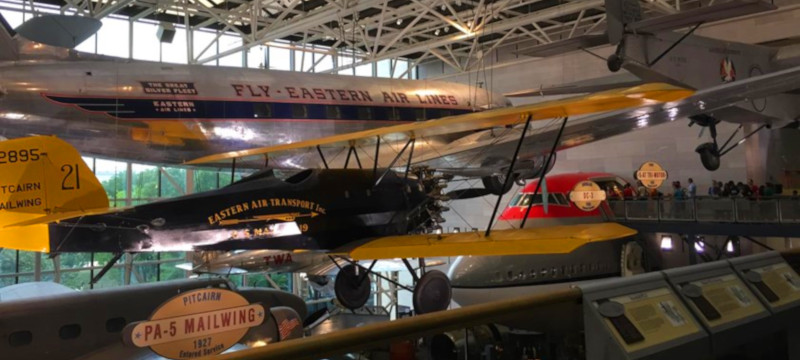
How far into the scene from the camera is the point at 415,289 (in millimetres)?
7684

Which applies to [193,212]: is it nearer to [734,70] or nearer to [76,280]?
[734,70]

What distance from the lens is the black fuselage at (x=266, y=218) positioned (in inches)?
229

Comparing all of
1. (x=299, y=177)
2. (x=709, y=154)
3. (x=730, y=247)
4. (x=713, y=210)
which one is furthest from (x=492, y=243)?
(x=730, y=247)

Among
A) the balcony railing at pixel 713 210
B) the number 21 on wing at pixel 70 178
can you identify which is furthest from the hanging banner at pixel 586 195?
the number 21 on wing at pixel 70 178

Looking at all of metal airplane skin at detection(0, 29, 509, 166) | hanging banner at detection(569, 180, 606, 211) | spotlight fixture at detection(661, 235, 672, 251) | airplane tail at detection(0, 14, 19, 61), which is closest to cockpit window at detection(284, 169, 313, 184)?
metal airplane skin at detection(0, 29, 509, 166)

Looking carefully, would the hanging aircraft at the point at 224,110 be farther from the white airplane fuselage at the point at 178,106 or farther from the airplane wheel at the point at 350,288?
the airplane wheel at the point at 350,288

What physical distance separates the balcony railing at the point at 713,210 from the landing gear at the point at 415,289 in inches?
292

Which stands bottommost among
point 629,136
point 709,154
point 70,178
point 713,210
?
point 713,210

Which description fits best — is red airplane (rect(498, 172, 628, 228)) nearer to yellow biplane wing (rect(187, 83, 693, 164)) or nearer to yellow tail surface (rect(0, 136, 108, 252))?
yellow biplane wing (rect(187, 83, 693, 164))

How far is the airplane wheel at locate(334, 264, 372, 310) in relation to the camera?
841 cm

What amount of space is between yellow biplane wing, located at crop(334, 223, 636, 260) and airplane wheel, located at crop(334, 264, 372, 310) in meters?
1.38

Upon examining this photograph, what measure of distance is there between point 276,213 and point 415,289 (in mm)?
2140

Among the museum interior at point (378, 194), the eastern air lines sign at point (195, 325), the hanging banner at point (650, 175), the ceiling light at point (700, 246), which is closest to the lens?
the museum interior at point (378, 194)

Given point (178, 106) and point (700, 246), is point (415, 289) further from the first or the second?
point (700, 246)
